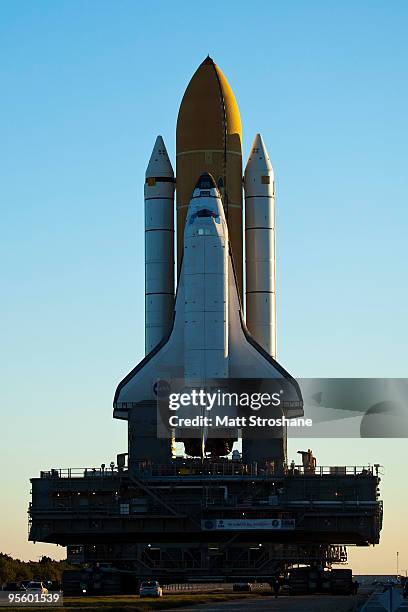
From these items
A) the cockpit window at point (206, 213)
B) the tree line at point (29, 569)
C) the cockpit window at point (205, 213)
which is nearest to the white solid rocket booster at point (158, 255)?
the cockpit window at point (205, 213)

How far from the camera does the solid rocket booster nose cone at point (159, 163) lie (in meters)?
78.8

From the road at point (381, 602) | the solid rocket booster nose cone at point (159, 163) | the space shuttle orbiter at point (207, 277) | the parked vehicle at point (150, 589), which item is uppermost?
the solid rocket booster nose cone at point (159, 163)

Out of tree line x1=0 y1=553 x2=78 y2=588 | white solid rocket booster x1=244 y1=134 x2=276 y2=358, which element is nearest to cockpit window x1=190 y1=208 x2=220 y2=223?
white solid rocket booster x1=244 y1=134 x2=276 y2=358

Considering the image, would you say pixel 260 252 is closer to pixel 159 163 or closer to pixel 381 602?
pixel 159 163

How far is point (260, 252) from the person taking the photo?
76938mm

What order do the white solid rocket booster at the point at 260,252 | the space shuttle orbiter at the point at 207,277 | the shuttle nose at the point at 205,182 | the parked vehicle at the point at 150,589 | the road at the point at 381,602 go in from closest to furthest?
1. the road at the point at 381,602
2. the parked vehicle at the point at 150,589
3. the space shuttle orbiter at the point at 207,277
4. the shuttle nose at the point at 205,182
5. the white solid rocket booster at the point at 260,252

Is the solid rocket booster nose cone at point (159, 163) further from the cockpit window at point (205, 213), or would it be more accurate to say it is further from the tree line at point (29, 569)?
the tree line at point (29, 569)

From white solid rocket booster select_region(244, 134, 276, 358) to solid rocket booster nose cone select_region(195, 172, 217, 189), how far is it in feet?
14.9

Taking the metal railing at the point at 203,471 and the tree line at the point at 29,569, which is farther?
the tree line at the point at 29,569

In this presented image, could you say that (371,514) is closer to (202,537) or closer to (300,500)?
(300,500)

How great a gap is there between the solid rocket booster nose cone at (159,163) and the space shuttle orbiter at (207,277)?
0.08 meters

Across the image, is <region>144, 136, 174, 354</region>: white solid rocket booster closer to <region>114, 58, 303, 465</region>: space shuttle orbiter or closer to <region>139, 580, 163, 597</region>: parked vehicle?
<region>114, 58, 303, 465</region>: space shuttle orbiter

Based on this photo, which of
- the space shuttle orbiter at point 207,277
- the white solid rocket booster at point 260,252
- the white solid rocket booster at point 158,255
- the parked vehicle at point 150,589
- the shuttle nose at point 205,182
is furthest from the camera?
the white solid rocket booster at point 158,255

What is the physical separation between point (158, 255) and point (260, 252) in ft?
18.3
